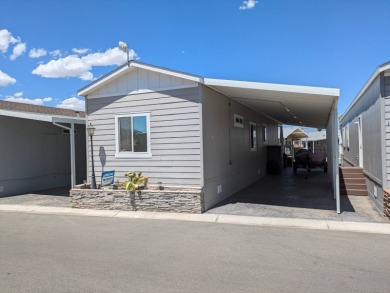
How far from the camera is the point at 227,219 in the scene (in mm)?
7039

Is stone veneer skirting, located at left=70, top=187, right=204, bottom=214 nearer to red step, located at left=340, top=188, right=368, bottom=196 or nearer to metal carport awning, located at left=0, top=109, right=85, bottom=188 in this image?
metal carport awning, located at left=0, top=109, right=85, bottom=188

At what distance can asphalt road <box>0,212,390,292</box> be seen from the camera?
3705 millimetres

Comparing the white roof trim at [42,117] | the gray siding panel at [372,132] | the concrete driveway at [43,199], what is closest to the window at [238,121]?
the gray siding panel at [372,132]

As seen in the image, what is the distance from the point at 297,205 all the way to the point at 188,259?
4700mm

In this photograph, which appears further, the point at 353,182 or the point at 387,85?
the point at 353,182

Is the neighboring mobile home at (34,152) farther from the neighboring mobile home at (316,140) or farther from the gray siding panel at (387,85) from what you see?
the neighboring mobile home at (316,140)

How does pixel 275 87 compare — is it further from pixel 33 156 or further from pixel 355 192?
pixel 33 156

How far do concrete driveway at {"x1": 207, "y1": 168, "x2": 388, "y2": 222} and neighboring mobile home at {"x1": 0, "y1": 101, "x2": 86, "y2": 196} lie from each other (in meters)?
5.30

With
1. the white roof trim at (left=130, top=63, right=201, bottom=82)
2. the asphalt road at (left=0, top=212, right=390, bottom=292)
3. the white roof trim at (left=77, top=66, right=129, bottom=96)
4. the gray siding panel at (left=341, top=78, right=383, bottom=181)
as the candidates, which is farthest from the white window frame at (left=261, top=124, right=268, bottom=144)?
the asphalt road at (left=0, top=212, right=390, bottom=292)

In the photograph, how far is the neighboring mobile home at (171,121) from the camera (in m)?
7.98

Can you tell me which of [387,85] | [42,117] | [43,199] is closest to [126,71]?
[42,117]

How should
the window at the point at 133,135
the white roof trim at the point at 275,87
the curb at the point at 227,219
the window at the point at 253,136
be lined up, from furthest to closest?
the window at the point at 253,136 < the window at the point at 133,135 < the white roof trim at the point at 275,87 < the curb at the point at 227,219

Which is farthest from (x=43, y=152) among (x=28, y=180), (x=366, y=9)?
(x=366, y=9)

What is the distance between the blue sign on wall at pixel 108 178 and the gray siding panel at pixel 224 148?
264 cm
